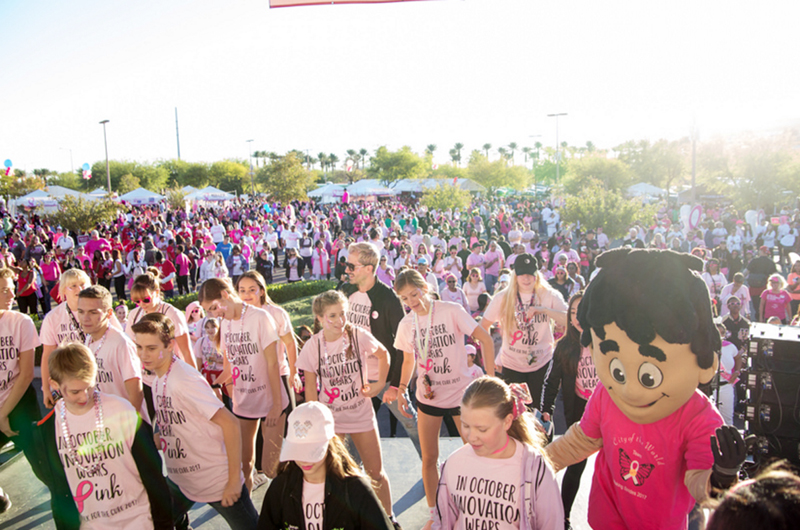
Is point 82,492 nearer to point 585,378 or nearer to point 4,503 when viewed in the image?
point 4,503

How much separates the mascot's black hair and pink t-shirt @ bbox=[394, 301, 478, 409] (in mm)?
1518

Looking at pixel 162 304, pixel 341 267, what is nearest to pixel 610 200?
pixel 341 267

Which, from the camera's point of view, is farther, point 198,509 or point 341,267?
point 341,267

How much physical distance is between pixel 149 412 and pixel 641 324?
3.60m

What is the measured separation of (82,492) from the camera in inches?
108

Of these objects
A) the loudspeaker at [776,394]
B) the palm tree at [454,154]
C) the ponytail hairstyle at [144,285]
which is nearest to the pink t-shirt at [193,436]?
the ponytail hairstyle at [144,285]

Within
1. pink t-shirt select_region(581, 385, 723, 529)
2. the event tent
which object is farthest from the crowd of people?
the event tent

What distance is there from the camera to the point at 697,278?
2408 mm

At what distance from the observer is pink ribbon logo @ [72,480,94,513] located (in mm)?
2746

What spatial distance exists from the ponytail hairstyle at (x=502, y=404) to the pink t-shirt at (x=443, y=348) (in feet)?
4.61

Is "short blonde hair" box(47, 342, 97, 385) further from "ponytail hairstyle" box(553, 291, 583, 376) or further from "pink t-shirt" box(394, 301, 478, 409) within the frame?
"ponytail hairstyle" box(553, 291, 583, 376)

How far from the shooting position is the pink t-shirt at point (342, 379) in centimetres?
370

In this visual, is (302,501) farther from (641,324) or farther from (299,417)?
(641,324)

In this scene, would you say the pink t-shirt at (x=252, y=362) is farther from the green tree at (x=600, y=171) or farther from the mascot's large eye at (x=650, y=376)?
the green tree at (x=600, y=171)
